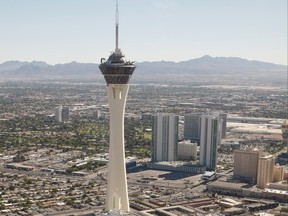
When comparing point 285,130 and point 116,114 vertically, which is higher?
point 116,114

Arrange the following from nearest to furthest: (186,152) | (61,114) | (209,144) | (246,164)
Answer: (246,164)
(209,144)
(186,152)
(61,114)

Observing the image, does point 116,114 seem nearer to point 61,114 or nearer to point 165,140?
point 165,140

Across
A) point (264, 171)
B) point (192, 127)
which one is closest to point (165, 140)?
point (264, 171)

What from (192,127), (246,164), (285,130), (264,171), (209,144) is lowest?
(264,171)

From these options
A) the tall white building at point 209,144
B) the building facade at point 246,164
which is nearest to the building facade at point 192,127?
the tall white building at point 209,144

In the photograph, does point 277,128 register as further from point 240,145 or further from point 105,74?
point 105,74

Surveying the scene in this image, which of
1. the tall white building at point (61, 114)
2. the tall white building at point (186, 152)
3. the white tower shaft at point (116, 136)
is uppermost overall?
the white tower shaft at point (116, 136)

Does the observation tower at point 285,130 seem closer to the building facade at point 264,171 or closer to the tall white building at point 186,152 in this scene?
the tall white building at point 186,152
